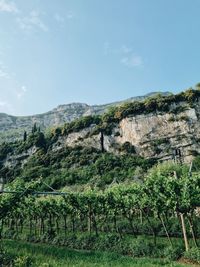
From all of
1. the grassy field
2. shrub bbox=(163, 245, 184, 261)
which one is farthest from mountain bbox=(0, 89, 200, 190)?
the grassy field

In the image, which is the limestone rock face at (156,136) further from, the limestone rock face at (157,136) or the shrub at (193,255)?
the shrub at (193,255)

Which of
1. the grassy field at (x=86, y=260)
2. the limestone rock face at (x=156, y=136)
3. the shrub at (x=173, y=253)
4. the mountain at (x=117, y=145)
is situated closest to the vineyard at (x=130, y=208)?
the shrub at (x=173, y=253)

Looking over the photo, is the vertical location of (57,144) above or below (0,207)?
above

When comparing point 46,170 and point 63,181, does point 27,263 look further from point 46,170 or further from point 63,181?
point 46,170

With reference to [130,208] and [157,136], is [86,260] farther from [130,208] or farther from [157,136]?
[157,136]

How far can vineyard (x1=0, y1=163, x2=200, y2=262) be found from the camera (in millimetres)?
22078

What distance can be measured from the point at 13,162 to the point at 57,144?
14.3 meters

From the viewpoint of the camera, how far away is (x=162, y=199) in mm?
23641

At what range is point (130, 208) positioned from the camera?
3164cm

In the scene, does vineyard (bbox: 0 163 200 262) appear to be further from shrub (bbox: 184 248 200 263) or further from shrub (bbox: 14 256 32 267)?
shrub (bbox: 14 256 32 267)

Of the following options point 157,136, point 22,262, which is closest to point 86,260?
point 22,262

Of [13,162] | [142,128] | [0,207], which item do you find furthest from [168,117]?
[0,207]

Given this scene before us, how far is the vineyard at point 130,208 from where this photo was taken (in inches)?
869

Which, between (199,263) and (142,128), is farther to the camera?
(142,128)
